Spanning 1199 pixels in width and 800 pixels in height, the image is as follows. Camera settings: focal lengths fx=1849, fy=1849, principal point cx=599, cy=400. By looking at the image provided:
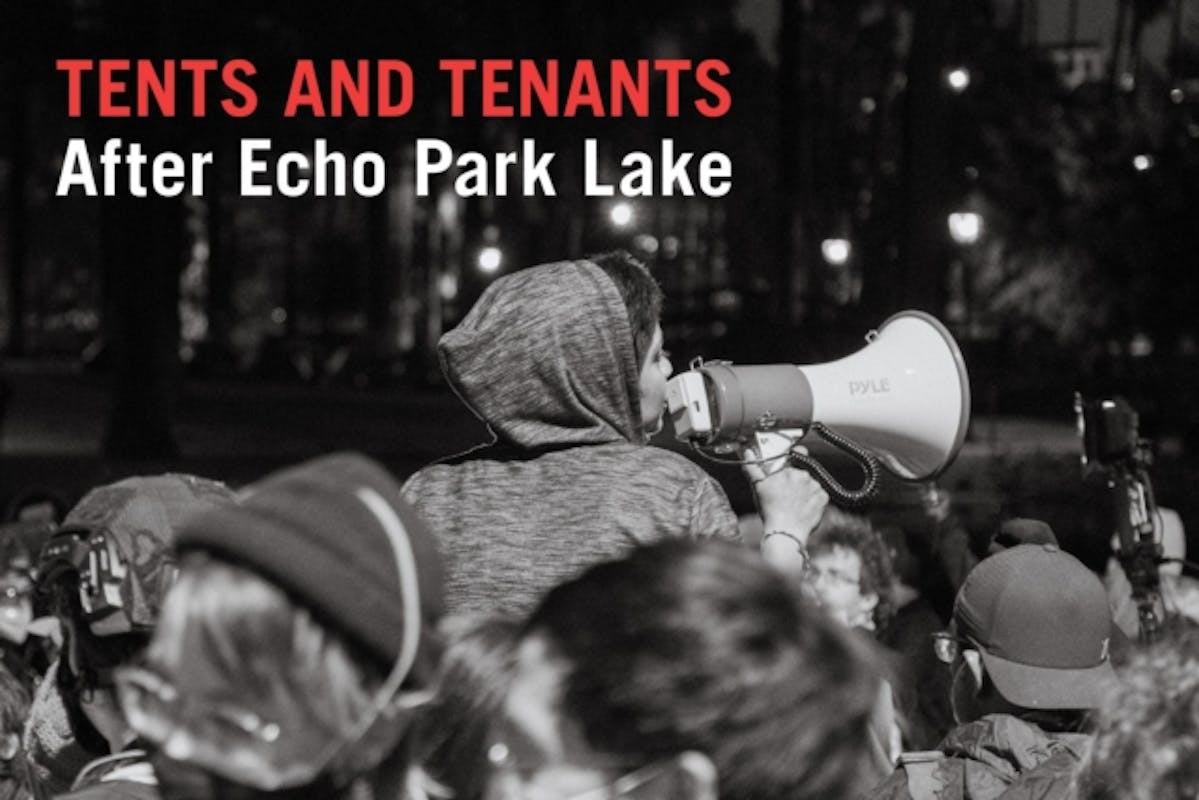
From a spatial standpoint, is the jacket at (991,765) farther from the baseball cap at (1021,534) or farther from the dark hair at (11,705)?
the baseball cap at (1021,534)

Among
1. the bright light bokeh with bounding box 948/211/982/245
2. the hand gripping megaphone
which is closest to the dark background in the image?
the bright light bokeh with bounding box 948/211/982/245

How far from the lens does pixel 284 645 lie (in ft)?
4.40

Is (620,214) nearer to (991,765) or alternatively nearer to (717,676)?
(991,765)

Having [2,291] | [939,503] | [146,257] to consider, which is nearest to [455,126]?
[146,257]

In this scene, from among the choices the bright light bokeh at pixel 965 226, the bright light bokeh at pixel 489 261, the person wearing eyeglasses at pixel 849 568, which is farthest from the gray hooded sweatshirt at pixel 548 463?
the bright light bokeh at pixel 489 261

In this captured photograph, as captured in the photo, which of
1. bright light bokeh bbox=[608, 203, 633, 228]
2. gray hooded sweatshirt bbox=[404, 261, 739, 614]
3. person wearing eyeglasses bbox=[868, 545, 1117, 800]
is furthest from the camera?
bright light bokeh bbox=[608, 203, 633, 228]

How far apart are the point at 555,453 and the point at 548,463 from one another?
0.9 inches

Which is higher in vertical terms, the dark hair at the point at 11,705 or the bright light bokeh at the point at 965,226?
the bright light bokeh at the point at 965,226

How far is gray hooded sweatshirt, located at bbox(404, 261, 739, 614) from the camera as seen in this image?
2646 mm

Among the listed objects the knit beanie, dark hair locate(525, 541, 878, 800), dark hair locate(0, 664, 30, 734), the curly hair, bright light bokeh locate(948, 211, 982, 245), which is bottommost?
dark hair locate(0, 664, 30, 734)

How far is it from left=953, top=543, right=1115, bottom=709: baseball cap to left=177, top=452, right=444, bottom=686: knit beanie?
1806 mm

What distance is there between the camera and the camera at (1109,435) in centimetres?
→ 538

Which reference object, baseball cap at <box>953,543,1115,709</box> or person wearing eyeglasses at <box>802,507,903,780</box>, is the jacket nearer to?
baseball cap at <box>953,543,1115,709</box>

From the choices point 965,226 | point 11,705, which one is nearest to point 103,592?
point 11,705
